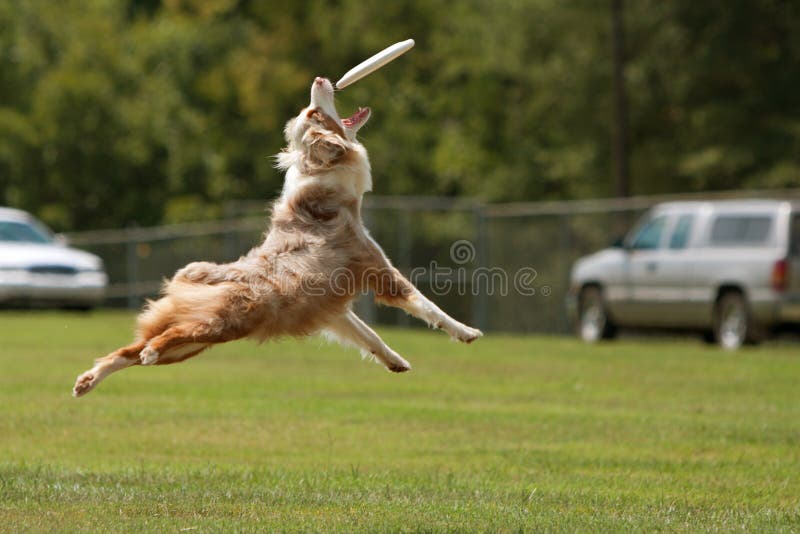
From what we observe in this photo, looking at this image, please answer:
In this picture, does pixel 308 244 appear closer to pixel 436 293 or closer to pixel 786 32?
pixel 436 293

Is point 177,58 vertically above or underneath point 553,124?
above

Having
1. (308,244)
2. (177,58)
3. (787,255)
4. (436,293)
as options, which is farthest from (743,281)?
(177,58)

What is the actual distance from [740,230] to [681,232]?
1254 mm

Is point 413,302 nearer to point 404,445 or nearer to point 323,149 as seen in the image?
point 323,149

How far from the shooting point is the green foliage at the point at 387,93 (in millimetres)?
36969

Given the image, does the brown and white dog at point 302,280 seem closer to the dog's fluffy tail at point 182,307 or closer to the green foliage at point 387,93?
the dog's fluffy tail at point 182,307

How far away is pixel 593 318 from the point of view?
78.2 feet

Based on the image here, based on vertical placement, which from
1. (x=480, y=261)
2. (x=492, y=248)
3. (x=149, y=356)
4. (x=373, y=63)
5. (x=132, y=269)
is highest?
(x=373, y=63)

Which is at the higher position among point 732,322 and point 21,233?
point 21,233

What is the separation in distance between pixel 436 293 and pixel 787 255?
8859 millimetres

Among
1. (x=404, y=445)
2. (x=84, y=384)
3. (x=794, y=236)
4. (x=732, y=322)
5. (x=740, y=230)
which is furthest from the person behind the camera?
(x=732, y=322)

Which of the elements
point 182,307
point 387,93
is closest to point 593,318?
point 182,307

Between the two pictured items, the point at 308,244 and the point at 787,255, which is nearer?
the point at 308,244

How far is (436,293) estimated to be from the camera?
27.3 metres
